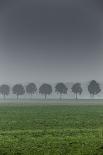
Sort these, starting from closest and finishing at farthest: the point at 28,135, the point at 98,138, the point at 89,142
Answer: the point at 89,142 → the point at 98,138 → the point at 28,135

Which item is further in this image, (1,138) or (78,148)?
(1,138)

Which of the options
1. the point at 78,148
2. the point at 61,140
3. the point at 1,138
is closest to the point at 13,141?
the point at 1,138

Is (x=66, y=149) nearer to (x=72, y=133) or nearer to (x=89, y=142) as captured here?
(x=89, y=142)

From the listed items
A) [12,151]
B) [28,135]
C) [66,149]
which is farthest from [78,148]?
[28,135]

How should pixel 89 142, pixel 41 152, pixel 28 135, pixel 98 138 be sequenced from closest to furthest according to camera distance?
pixel 41 152 → pixel 89 142 → pixel 98 138 → pixel 28 135

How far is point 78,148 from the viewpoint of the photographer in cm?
2972

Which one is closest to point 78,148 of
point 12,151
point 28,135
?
point 12,151

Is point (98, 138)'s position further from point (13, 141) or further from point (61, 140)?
point (13, 141)

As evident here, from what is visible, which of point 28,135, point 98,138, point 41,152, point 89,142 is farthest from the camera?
point 28,135

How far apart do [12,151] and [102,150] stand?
24.9 feet

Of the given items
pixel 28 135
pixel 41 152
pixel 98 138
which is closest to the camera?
pixel 41 152

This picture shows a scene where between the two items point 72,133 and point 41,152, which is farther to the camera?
point 72,133

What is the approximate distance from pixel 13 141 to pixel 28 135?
15.0ft

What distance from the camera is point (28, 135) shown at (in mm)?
37562
